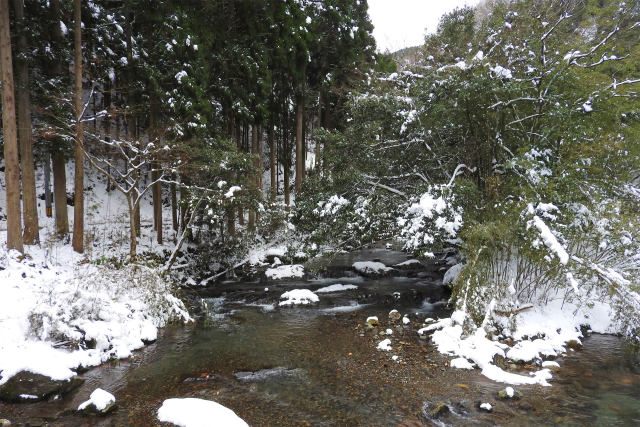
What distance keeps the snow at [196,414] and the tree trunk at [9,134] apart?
Result: 7028 millimetres

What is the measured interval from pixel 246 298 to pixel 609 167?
33.7 ft

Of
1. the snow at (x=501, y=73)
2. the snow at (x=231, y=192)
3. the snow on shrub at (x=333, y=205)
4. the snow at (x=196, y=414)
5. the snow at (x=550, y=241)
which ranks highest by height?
the snow at (x=501, y=73)

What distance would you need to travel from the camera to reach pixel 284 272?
13.7 meters

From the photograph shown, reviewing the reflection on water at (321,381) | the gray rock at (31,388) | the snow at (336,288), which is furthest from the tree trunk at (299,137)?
the gray rock at (31,388)

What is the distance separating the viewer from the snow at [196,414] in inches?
156

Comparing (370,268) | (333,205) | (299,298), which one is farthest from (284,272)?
(333,205)

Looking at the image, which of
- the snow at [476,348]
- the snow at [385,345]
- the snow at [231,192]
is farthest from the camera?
the snow at [231,192]

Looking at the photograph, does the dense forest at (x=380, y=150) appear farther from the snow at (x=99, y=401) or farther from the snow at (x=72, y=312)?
the snow at (x=99, y=401)

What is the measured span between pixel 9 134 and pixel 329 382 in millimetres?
9313

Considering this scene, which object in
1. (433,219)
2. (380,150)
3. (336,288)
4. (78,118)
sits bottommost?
A: (336,288)

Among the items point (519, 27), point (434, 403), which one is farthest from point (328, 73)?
point (434, 403)

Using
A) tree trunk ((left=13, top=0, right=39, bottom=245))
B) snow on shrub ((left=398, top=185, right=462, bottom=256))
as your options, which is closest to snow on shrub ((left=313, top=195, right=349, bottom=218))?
snow on shrub ((left=398, top=185, right=462, bottom=256))

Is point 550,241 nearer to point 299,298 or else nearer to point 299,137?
point 299,298

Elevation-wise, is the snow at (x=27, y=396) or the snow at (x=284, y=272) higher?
the snow at (x=27, y=396)
